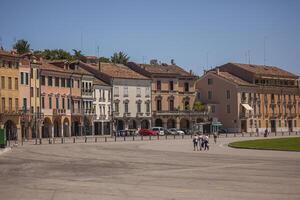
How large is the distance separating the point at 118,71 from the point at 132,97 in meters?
5.46

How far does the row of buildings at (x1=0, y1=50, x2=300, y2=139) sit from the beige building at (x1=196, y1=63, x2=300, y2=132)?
0.20 meters

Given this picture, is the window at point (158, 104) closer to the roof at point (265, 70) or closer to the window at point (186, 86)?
the window at point (186, 86)

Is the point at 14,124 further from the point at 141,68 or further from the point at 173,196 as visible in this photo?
the point at 173,196

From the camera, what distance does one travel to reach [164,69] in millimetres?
125500

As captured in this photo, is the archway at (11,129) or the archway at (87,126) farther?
the archway at (87,126)

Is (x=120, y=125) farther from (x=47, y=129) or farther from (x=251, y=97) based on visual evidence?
(x=251, y=97)

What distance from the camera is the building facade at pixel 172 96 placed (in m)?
121

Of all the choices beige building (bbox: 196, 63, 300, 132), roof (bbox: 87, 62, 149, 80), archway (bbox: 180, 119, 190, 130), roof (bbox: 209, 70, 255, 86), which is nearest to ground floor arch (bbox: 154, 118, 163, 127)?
archway (bbox: 180, 119, 190, 130)

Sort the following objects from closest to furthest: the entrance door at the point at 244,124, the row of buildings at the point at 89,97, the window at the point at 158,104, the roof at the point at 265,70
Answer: the row of buildings at the point at 89,97, the window at the point at 158,104, the entrance door at the point at 244,124, the roof at the point at 265,70

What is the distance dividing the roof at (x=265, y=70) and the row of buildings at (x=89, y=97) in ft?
43.3

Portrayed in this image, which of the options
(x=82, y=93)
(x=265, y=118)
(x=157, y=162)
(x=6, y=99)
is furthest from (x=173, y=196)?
(x=265, y=118)

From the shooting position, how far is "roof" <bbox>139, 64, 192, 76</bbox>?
402 feet

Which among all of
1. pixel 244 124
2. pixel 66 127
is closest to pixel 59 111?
pixel 66 127

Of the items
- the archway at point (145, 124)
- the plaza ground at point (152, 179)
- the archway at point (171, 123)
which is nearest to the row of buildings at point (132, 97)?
the archway at point (171, 123)
